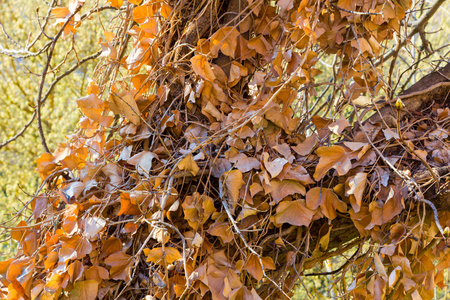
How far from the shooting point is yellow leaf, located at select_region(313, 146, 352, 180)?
3.20 feet

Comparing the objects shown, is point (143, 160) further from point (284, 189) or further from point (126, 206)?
point (284, 189)

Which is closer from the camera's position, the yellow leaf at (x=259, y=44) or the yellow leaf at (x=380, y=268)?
the yellow leaf at (x=380, y=268)

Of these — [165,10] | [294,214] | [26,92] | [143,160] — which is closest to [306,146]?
[294,214]

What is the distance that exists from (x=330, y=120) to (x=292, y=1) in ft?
1.16

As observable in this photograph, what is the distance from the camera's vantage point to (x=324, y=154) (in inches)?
38.7

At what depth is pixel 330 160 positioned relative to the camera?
38.8 inches

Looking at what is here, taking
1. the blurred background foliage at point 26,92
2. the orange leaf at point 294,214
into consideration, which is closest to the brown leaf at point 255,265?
→ the orange leaf at point 294,214

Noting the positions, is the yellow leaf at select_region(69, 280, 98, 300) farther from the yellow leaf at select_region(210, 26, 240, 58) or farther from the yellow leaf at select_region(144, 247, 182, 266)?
the yellow leaf at select_region(210, 26, 240, 58)

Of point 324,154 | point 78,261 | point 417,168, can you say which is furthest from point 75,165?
point 417,168

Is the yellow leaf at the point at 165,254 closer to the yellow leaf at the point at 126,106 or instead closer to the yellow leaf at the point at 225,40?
the yellow leaf at the point at 126,106

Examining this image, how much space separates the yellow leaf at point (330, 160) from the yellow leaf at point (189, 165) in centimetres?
30

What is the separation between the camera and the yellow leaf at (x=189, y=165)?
3.11 ft

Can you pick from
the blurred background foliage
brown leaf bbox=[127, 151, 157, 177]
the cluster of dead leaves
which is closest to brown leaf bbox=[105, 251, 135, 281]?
the cluster of dead leaves

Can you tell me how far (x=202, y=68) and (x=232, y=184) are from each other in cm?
34
